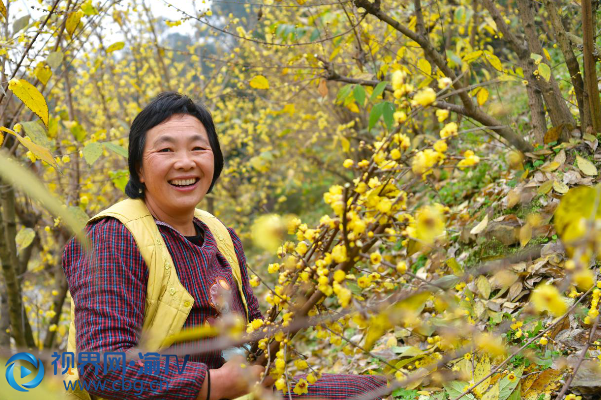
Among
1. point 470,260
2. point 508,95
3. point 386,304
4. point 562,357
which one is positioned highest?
point 508,95

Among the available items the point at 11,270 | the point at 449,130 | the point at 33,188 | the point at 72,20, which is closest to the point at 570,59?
the point at 449,130

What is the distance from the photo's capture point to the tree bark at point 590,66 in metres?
1.99

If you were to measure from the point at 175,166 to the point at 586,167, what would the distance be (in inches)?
69.3

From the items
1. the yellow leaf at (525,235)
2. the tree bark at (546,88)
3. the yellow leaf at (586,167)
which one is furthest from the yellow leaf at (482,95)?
the yellow leaf at (525,235)

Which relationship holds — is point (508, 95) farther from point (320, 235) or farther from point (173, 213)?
point (320, 235)

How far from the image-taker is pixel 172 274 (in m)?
1.57

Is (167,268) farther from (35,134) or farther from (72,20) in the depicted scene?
(72,20)

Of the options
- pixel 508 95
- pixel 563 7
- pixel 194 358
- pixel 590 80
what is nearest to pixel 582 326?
pixel 590 80

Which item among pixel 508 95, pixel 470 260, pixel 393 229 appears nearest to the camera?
pixel 393 229

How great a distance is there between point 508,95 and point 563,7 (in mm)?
1651

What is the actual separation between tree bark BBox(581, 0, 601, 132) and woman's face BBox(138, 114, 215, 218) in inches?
61.2

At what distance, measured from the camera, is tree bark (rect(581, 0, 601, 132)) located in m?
1.99

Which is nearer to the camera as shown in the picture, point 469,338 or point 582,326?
point 469,338

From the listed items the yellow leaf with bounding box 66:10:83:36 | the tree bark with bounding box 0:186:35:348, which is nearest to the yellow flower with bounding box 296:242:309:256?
the yellow leaf with bounding box 66:10:83:36
